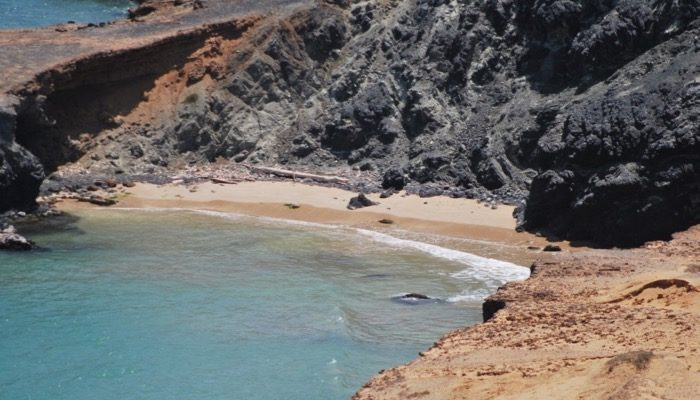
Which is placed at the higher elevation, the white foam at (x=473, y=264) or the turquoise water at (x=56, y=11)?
the turquoise water at (x=56, y=11)

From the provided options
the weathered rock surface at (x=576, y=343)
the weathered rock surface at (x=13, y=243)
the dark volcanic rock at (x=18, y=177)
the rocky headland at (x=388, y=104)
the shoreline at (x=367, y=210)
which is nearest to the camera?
the weathered rock surface at (x=576, y=343)

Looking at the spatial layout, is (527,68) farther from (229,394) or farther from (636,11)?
(229,394)

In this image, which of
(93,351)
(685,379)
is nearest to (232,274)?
(93,351)

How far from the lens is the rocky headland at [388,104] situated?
961 inches

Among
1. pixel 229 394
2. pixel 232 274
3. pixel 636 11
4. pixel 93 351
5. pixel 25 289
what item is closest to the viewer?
pixel 229 394

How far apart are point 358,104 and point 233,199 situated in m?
5.76

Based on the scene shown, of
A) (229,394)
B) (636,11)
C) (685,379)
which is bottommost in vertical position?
(229,394)

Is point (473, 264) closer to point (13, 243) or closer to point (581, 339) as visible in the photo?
point (13, 243)

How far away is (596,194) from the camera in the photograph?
24.2m

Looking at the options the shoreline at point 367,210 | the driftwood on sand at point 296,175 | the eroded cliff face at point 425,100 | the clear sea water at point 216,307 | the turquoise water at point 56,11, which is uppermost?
the turquoise water at point 56,11

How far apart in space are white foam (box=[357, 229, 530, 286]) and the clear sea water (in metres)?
0.06

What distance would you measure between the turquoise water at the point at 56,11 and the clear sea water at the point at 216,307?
2228cm

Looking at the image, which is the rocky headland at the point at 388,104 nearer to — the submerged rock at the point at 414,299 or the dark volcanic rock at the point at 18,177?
the dark volcanic rock at the point at 18,177

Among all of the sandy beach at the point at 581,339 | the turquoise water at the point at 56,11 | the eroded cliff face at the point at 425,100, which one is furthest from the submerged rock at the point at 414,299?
the turquoise water at the point at 56,11
